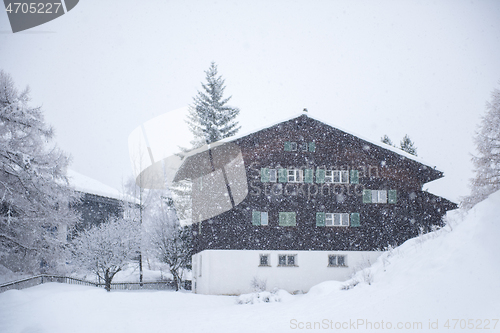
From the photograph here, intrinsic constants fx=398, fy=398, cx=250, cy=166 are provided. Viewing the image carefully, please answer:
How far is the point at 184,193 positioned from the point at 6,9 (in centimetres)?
1796

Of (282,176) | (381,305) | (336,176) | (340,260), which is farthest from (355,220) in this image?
(381,305)

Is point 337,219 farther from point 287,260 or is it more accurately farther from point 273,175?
point 273,175

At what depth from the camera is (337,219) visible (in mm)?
20797

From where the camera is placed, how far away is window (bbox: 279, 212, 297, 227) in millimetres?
20391

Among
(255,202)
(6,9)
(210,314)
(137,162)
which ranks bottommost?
(210,314)

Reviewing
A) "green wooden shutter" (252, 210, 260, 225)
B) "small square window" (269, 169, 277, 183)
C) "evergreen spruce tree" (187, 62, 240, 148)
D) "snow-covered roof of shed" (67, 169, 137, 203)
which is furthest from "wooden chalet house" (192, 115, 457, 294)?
"snow-covered roof of shed" (67, 169, 137, 203)

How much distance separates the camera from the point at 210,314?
12305 mm

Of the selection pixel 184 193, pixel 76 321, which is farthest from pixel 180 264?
pixel 76 321

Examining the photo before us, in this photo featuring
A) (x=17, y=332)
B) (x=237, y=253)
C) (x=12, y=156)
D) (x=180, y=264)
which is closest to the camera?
(x=17, y=332)

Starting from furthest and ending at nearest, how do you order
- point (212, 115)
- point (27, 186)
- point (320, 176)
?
point (212, 115) → point (320, 176) → point (27, 186)

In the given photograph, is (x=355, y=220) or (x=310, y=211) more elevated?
(x=310, y=211)

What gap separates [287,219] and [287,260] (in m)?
2.05

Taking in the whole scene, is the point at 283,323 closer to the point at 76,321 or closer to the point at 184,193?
the point at 76,321

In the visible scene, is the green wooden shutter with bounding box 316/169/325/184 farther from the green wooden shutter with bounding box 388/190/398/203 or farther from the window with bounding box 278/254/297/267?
the window with bounding box 278/254/297/267
